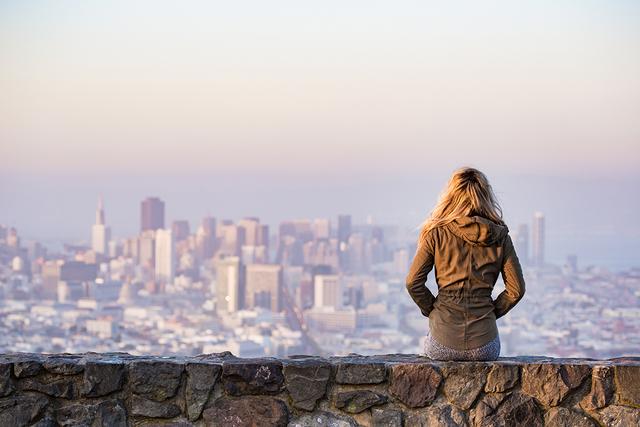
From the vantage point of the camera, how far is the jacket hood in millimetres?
4328

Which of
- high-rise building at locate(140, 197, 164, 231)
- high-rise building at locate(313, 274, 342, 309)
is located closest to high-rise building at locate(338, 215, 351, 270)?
high-rise building at locate(313, 274, 342, 309)

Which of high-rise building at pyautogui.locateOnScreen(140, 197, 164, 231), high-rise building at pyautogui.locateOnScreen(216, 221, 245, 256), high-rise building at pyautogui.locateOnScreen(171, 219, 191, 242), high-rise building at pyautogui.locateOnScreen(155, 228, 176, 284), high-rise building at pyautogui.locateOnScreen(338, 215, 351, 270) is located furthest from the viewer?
high-rise building at pyautogui.locateOnScreen(140, 197, 164, 231)

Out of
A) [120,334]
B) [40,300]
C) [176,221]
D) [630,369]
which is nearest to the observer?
[630,369]

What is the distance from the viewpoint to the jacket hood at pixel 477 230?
4.33 meters

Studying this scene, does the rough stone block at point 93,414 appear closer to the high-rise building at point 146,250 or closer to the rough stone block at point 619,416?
the rough stone block at point 619,416

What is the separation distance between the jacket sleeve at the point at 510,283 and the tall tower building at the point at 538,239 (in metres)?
70.6

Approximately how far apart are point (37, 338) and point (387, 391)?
213ft

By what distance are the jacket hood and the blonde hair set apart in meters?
0.03

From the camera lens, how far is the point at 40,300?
75312mm

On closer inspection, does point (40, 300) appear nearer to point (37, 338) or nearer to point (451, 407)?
point (37, 338)

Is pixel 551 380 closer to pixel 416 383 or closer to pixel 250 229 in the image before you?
pixel 416 383

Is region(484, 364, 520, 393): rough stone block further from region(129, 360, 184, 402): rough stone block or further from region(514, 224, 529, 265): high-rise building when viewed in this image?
region(514, 224, 529, 265): high-rise building

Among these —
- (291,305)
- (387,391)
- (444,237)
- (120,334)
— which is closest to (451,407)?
(387,391)

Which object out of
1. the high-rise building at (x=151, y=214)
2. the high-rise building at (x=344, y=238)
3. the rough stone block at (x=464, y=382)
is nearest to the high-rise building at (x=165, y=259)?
the high-rise building at (x=151, y=214)
